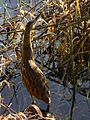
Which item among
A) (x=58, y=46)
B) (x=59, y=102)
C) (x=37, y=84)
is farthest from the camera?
(x=58, y=46)

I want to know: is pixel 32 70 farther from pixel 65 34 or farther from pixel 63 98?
pixel 65 34

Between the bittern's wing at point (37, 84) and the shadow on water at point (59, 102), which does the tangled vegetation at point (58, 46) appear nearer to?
the shadow on water at point (59, 102)

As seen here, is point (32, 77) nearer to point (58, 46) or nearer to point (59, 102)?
point (59, 102)

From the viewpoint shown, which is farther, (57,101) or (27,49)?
(57,101)

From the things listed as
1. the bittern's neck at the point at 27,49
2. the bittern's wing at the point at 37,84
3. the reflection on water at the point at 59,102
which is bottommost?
the reflection on water at the point at 59,102

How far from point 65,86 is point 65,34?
29 centimetres

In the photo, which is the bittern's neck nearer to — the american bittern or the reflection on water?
the american bittern

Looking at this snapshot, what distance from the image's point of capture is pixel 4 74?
227 centimetres

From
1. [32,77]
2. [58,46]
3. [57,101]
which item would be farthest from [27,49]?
[58,46]

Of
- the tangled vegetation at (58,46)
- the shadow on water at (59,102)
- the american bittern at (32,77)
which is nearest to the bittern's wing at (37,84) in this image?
the american bittern at (32,77)

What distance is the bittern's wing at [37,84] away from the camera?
1.69 m

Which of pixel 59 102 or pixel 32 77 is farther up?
pixel 32 77

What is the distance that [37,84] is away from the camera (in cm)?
169

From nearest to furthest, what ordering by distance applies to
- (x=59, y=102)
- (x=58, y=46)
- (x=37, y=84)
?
(x=37, y=84), (x=59, y=102), (x=58, y=46)
